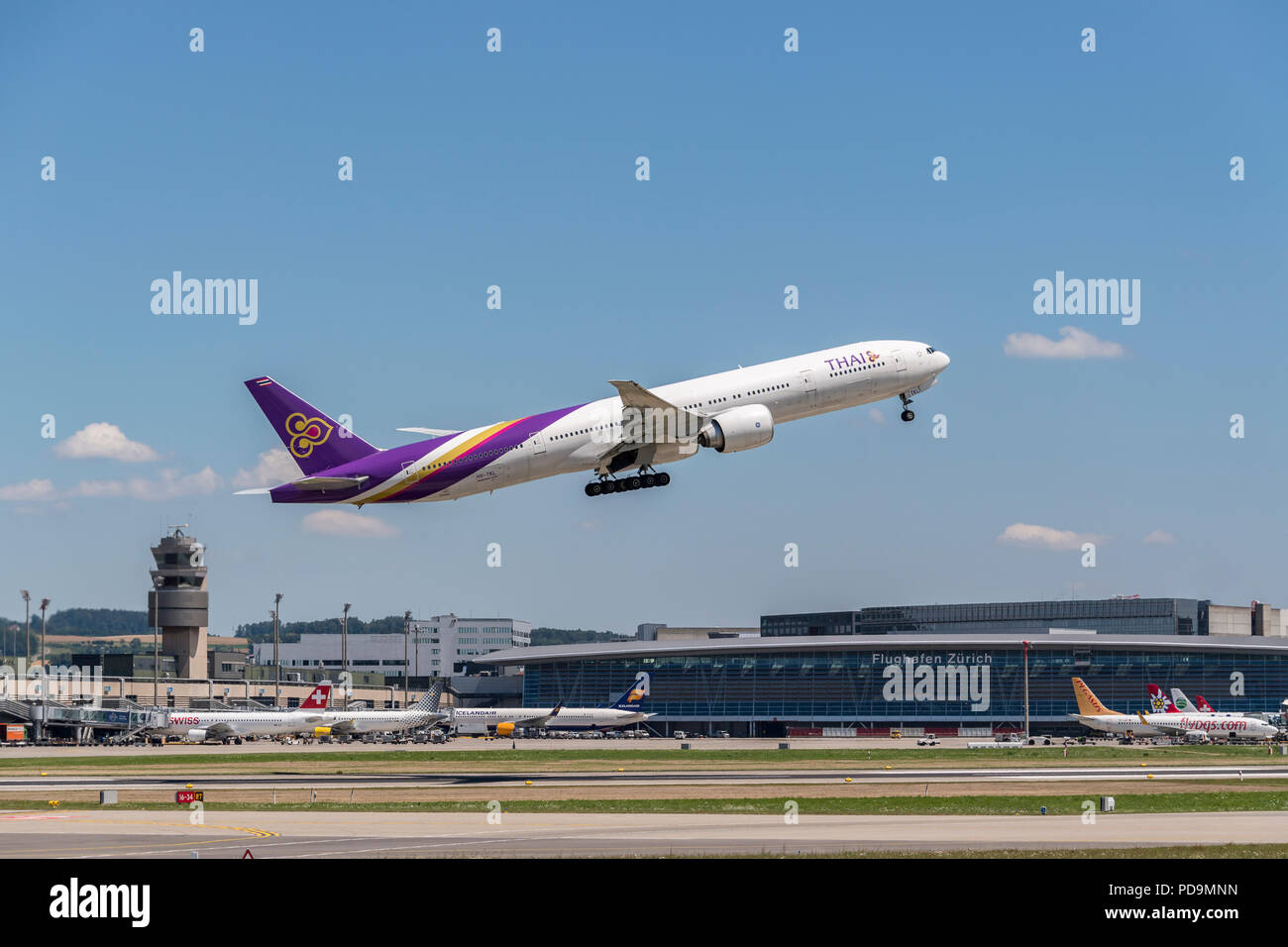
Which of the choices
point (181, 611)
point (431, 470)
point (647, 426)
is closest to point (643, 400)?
point (647, 426)

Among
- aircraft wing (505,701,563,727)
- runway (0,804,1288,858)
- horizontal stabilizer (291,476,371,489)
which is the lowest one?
aircraft wing (505,701,563,727)

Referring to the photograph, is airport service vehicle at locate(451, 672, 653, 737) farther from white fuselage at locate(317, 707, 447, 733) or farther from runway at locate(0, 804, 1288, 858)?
runway at locate(0, 804, 1288, 858)

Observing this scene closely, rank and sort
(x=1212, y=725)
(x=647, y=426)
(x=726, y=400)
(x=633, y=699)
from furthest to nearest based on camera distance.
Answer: (x=633, y=699)
(x=1212, y=725)
(x=726, y=400)
(x=647, y=426)

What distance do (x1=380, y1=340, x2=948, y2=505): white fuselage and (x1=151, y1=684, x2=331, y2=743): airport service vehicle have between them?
232 feet

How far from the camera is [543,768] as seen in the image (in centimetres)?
8594

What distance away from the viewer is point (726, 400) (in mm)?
67875

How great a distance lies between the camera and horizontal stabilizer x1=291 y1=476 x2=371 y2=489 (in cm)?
6131

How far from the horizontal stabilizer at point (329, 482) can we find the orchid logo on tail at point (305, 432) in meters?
2.29

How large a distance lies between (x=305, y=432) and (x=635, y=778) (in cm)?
2577

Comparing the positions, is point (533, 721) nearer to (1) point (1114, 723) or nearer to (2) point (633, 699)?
(2) point (633, 699)

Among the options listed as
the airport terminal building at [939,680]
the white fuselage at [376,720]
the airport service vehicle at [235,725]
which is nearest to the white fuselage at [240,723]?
the airport service vehicle at [235,725]

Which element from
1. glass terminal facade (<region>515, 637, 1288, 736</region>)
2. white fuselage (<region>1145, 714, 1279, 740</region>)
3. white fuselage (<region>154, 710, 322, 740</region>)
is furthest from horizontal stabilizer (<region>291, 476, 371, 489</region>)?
glass terminal facade (<region>515, 637, 1288, 736</region>)
